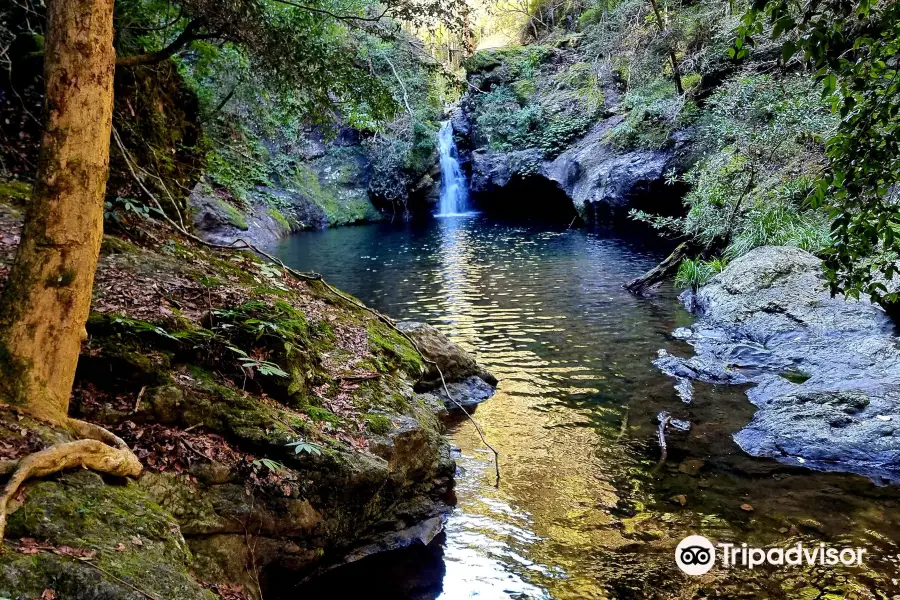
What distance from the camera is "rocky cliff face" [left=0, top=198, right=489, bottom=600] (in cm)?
263

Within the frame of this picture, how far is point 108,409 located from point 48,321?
95 cm

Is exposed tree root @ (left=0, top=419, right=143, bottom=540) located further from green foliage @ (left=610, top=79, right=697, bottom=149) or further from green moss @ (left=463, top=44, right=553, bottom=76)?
green moss @ (left=463, top=44, right=553, bottom=76)

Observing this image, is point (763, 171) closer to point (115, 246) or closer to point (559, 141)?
point (115, 246)

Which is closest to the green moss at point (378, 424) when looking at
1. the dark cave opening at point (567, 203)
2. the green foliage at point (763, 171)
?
the green foliage at point (763, 171)

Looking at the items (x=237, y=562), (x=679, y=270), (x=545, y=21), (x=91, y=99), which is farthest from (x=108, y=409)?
(x=545, y=21)

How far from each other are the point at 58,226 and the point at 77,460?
1190 mm

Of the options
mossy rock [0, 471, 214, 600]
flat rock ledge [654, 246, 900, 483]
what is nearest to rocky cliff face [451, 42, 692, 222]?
flat rock ledge [654, 246, 900, 483]

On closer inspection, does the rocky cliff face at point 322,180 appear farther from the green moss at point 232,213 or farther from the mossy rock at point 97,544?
the mossy rock at point 97,544

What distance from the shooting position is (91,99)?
3.00 meters

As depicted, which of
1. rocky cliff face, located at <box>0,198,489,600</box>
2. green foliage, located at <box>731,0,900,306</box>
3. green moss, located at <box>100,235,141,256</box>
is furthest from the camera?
green moss, located at <box>100,235,141,256</box>

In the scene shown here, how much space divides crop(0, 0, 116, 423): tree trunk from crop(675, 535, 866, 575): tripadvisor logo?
449 centimetres

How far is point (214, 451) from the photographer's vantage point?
154 inches

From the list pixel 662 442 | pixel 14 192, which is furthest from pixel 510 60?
pixel 14 192

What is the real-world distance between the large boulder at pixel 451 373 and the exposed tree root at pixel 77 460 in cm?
470
